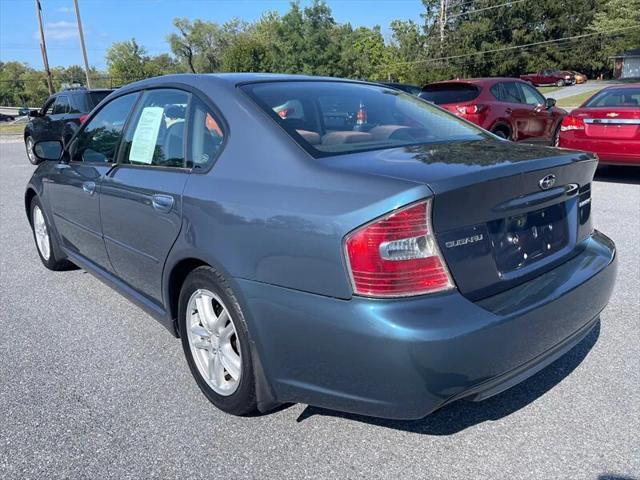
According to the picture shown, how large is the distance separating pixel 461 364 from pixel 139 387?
70.4 inches

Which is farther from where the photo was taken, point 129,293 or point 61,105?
point 61,105

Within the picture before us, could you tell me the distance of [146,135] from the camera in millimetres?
3211

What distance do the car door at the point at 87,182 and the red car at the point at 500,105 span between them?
7.51 m

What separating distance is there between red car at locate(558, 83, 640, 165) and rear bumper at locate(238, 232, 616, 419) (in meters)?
6.42

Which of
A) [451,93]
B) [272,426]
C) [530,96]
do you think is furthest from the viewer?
[530,96]

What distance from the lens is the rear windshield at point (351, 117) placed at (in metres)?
2.54

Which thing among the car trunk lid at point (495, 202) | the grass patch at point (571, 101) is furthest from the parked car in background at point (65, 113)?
the grass patch at point (571, 101)

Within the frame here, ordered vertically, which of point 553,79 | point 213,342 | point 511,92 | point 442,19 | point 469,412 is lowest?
point 469,412

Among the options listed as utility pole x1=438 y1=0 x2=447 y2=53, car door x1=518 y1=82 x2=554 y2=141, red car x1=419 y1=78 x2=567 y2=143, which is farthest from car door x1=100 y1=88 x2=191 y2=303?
utility pole x1=438 y1=0 x2=447 y2=53

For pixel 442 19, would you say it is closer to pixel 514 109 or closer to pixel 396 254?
pixel 514 109

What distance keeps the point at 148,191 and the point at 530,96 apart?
9854mm

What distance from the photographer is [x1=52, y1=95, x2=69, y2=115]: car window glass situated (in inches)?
506

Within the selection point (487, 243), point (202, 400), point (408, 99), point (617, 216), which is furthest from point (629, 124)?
point (202, 400)

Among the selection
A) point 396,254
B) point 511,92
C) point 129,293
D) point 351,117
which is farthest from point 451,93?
point 396,254
